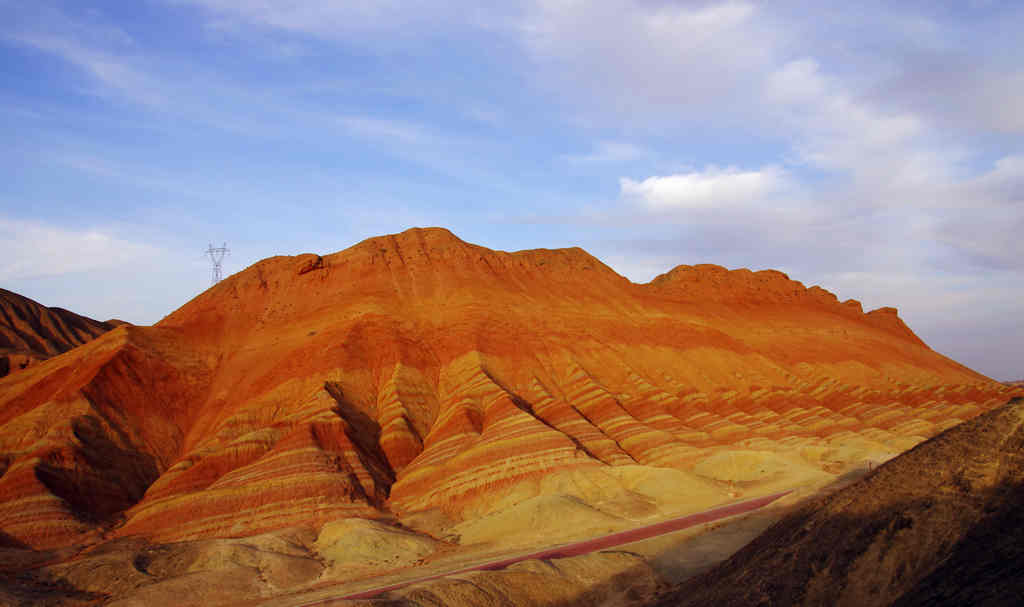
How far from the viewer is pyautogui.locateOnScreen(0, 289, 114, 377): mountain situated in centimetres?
7944

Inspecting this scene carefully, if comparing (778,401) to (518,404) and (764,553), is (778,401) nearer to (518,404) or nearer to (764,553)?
(518,404)

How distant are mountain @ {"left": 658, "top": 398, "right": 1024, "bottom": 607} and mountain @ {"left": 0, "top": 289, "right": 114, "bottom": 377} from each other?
7821cm

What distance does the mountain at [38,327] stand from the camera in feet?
261

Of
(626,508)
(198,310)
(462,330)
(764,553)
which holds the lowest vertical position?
(626,508)

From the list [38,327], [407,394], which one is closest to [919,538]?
[407,394]

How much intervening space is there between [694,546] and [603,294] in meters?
53.5

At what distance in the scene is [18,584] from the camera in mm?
29562

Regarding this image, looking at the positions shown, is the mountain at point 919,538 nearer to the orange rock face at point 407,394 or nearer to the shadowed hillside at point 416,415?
the shadowed hillside at point 416,415

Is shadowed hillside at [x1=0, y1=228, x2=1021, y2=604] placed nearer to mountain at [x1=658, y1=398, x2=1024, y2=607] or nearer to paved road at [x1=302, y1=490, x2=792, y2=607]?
paved road at [x1=302, y1=490, x2=792, y2=607]

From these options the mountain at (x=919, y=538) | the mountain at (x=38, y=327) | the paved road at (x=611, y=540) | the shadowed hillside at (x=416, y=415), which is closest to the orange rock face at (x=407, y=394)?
the shadowed hillside at (x=416, y=415)

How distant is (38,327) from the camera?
284ft

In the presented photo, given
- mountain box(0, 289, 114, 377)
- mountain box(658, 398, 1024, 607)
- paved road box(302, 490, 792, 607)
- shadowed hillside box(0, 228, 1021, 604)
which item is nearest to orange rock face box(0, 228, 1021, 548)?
shadowed hillside box(0, 228, 1021, 604)

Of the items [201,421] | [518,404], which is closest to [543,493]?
[518,404]

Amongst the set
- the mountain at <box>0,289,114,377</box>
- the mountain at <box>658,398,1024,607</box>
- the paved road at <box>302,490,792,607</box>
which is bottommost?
the paved road at <box>302,490,792,607</box>
